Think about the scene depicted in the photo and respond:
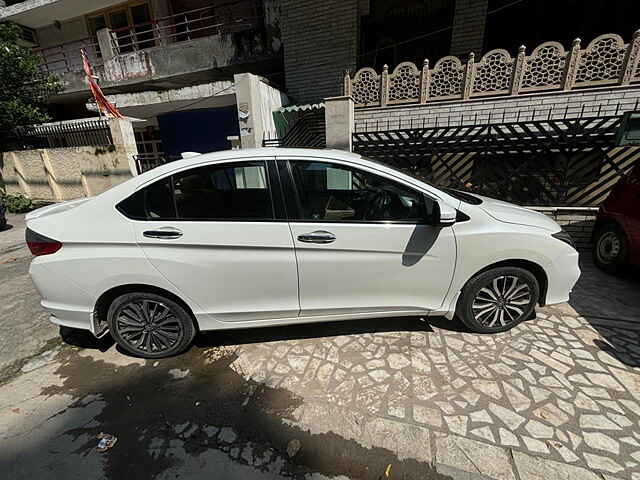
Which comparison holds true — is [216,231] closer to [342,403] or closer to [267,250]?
[267,250]

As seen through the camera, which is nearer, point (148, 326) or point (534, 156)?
point (148, 326)

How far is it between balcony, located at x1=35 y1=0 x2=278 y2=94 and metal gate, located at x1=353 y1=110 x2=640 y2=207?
6.38m

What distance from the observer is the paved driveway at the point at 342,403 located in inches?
63.7

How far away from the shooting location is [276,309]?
2.32m

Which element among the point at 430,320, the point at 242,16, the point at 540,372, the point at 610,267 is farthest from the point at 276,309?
the point at 242,16

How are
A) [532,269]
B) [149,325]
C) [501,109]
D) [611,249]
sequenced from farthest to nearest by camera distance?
[501,109] → [611,249] → [532,269] → [149,325]

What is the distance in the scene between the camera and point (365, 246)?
215 cm

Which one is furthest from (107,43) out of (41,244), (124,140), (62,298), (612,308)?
(612,308)

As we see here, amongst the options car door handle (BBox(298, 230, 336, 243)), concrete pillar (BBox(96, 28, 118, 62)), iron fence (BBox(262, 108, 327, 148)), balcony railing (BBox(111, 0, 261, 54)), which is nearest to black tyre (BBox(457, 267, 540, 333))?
car door handle (BBox(298, 230, 336, 243))

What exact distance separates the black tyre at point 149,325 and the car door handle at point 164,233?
1.70 feet

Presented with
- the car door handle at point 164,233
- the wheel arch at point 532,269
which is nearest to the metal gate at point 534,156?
the wheel arch at point 532,269

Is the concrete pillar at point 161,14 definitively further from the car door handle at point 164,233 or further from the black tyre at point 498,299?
the black tyre at point 498,299

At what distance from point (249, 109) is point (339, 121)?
6.12 ft

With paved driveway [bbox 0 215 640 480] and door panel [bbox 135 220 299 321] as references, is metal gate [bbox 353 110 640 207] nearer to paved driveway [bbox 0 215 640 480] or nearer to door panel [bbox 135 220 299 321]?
paved driveway [bbox 0 215 640 480]
